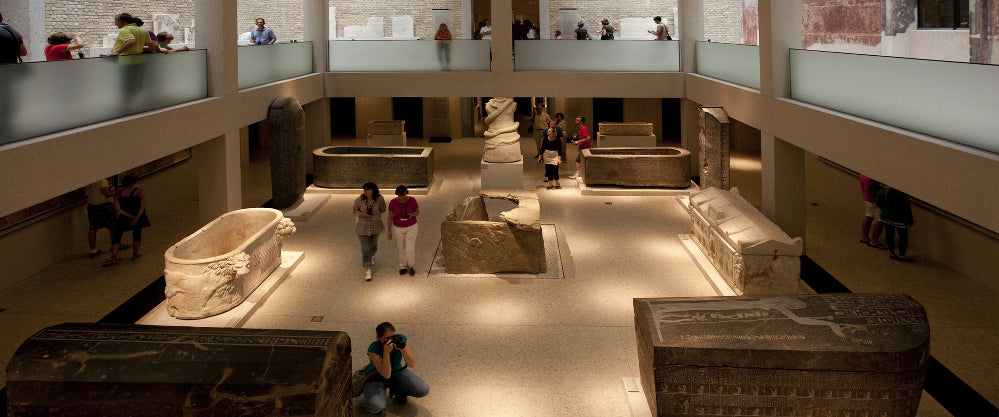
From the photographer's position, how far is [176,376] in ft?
17.7

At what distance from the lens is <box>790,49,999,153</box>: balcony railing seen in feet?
20.2

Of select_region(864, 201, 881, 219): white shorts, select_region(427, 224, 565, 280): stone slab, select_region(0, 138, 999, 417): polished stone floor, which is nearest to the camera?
select_region(0, 138, 999, 417): polished stone floor

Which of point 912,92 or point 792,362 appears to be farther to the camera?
point 912,92

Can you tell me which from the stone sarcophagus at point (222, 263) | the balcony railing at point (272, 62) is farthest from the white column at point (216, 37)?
the stone sarcophagus at point (222, 263)

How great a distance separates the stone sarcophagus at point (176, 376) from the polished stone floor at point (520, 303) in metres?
1.36

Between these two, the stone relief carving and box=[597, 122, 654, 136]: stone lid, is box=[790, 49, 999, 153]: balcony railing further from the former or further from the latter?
box=[597, 122, 654, 136]: stone lid

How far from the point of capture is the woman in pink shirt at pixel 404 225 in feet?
33.9

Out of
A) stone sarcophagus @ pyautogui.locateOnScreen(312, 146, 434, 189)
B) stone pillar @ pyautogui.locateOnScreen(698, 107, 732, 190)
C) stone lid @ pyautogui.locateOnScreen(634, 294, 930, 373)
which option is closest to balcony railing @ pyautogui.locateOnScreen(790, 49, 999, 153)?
stone lid @ pyautogui.locateOnScreen(634, 294, 930, 373)

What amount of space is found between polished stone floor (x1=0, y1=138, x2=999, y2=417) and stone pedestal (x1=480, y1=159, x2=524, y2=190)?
219 centimetres

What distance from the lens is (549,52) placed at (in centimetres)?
1792

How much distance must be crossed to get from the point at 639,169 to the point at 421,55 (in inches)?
243

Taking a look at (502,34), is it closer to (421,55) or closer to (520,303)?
(421,55)

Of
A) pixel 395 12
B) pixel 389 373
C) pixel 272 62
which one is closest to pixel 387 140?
pixel 395 12

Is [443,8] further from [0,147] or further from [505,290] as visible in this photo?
[0,147]
